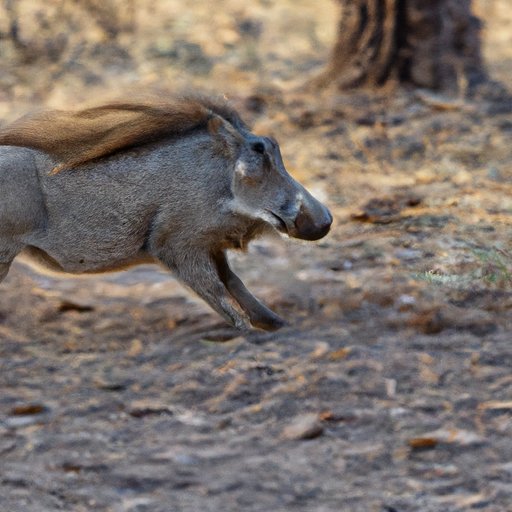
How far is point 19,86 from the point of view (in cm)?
936

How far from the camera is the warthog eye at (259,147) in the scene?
3934 mm

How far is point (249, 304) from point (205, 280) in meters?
0.27

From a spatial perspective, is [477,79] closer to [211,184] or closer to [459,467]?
→ [211,184]

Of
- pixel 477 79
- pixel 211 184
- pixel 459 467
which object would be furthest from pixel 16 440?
pixel 477 79

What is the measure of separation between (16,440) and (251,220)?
1273 millimetres

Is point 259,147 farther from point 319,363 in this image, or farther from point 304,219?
point 319,363

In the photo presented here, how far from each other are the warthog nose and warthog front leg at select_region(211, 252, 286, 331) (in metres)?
0.39

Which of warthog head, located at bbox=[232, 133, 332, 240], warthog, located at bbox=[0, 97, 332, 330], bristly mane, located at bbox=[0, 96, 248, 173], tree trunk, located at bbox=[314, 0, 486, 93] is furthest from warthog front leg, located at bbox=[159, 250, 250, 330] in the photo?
tree trunk, located at bbox=[314, 0, 486, 93]

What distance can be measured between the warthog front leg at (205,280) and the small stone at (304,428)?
1.52 ft

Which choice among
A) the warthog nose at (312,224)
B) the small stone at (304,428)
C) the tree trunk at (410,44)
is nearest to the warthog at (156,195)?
the warthog nose at (312,224)

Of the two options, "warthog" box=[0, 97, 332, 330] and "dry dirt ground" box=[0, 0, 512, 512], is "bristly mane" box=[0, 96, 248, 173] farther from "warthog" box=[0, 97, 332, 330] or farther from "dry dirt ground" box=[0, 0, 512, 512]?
"dry dirt ground" box=[0, 0, 512, 512]

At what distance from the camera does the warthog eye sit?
393 cm

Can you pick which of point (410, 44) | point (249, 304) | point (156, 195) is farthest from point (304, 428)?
point (410, 44)

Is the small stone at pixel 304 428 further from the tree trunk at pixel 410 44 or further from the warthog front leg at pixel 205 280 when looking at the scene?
the tree trunk at pixel 410 44
